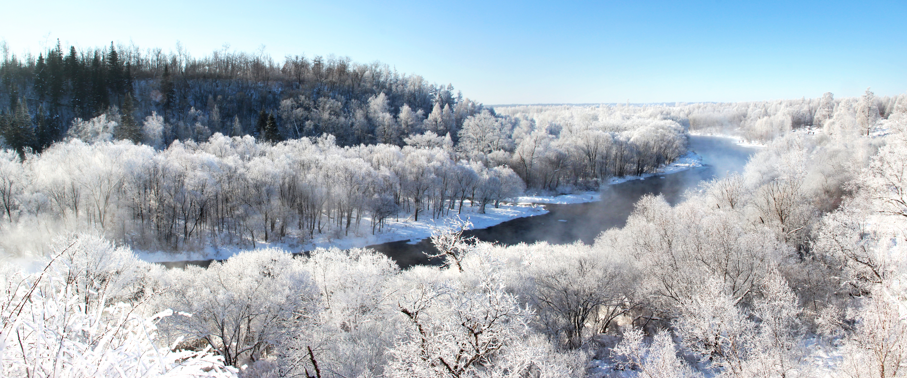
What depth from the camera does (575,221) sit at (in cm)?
3584

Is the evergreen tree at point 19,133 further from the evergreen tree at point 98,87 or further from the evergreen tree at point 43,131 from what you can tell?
the evergreen tree at point 98,87

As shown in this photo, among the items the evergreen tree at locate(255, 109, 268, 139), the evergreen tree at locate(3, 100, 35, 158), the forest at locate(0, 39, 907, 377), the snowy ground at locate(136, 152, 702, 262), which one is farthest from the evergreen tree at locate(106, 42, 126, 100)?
the snowy ground at locate(136, 152, 702, 262)

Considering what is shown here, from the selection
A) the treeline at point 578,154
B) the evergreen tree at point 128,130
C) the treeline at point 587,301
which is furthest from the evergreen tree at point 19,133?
the treeline at point 578,154

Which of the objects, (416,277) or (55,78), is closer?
(416,277)

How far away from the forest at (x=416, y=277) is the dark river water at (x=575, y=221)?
4.44 meters

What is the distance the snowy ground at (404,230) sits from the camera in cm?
2736

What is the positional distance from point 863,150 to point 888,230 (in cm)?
2092

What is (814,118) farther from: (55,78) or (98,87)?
(55,78)

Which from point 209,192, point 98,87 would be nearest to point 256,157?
point 209,192

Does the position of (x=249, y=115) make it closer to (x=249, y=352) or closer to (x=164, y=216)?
(x=164, y=216)

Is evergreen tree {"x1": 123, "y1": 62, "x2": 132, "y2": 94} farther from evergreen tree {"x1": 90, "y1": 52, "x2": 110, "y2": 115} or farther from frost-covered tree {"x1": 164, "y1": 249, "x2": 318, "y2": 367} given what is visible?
frost-covered tree {"x1": 164, "y1": 249, "x2": 318, "y2": 367}

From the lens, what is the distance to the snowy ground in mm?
27359

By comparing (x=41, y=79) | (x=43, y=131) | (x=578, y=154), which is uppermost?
(x=41, y=79)

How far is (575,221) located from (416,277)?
68.4 feet
